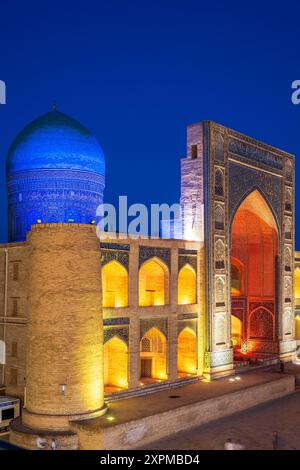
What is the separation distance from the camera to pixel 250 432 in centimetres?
1200

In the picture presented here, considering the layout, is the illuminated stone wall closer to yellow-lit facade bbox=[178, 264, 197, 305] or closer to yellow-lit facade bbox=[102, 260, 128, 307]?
yellow-lit facade bbox=[178, 264, 197, 305]

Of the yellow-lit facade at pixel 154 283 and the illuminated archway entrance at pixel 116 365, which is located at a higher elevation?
the yellow-lit facade at pixel 154 283

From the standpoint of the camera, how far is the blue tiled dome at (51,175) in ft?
→ 52.1

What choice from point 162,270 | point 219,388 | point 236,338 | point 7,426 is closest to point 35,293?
point 7,426

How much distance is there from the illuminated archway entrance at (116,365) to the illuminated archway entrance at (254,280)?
6667mm

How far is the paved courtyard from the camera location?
11.2 m

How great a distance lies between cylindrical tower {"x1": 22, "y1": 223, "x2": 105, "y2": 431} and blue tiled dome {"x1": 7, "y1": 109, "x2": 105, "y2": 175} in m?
4.72

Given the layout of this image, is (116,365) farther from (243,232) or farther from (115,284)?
(243,232)

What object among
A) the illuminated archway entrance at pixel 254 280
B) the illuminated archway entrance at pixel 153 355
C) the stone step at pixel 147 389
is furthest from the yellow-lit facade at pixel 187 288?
the illuminated archway entrance at pixel 254 280

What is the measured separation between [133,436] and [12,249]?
5175 millimetres

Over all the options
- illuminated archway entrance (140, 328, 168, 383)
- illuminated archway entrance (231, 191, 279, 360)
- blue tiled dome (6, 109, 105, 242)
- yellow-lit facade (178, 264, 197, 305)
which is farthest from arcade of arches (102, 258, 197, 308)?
illuminated archway entrance (231, 191, 279, 360)

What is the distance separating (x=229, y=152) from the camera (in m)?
16.7

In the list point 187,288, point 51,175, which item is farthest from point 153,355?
point 51,175

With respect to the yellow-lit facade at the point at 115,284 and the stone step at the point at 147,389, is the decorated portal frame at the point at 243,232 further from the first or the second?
the yellow-lit facade at the point at 115,284
